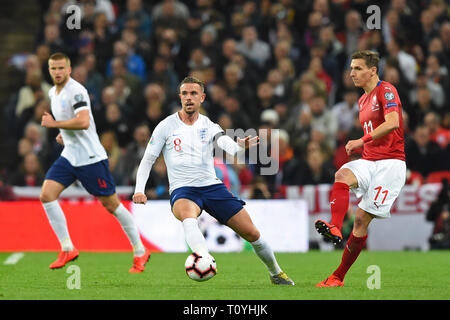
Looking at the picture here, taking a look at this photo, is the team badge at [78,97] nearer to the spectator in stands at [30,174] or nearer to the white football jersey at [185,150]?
the white football jersey at [185,150]

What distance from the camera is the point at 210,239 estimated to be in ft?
48.9

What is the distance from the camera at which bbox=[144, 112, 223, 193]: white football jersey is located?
868 centimetres

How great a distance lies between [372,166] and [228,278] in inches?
86.8

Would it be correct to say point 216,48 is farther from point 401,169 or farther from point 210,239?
point 401,169

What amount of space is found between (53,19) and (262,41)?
13.6 feet

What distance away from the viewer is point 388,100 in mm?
8500

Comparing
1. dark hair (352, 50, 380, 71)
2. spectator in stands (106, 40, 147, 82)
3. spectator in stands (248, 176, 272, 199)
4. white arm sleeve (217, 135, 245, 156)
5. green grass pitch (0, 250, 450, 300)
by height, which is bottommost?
green grass pitch (0, 250, 450, 300)

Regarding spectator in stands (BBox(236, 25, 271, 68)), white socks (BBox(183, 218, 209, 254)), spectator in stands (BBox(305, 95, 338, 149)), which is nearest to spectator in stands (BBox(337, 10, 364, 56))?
spectator in stands (BBox(236, 25, 271, 68))

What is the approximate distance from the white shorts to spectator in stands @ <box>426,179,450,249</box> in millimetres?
6488

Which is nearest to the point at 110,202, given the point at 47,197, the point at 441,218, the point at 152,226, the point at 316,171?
the point at 47,197

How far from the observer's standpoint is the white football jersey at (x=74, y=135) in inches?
401

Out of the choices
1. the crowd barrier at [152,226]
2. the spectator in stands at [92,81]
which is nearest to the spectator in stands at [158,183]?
the crowd barrier at [152,226]

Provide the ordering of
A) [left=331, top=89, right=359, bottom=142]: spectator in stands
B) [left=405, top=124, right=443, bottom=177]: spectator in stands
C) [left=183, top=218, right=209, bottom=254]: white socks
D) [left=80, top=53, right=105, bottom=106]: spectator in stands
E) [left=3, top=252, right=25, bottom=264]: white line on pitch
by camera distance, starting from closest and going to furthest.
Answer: [left=183, top=218, right=209, bottom=254]: white socks < [left=3, top=252, right=25, bottom=264]: white line on pitch < [left=405, top=124, right=443, bottom=177]: spectator in stands < [left=331, top=89, right=359, bottom=142]: spectator in stands < [left=80, top=53, right=105, bottom=106]: spectator in stands

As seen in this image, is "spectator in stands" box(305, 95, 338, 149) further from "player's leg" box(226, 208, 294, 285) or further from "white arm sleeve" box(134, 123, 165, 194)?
"white arm sleeve" box(134, 123, 165, 194)
